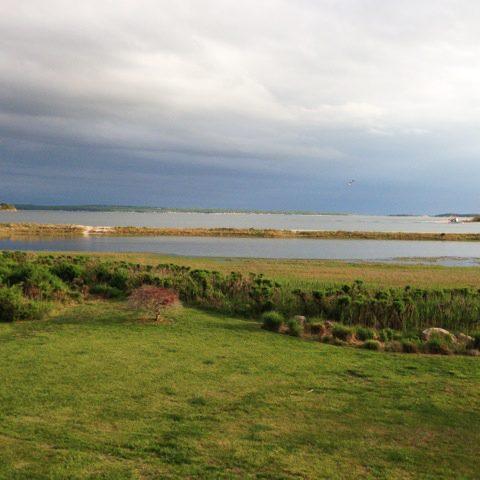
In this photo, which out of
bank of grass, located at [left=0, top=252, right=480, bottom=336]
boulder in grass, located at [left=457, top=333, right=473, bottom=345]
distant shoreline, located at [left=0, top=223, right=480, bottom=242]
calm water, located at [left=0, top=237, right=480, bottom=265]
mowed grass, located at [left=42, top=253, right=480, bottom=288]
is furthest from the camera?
distant shoreline, located at [left=0, top=223, right=480, bottom=242]

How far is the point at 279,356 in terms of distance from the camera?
1281 centimetres

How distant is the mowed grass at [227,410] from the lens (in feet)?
22.1

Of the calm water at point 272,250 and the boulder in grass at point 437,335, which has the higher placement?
the calm water at point 272,250

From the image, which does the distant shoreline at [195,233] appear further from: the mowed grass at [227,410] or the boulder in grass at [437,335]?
the mowed grass at [227,410]

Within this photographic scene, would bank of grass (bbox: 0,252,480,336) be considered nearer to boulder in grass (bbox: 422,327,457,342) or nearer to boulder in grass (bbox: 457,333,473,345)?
boulder in grass (bbox: 422,327,457,342)

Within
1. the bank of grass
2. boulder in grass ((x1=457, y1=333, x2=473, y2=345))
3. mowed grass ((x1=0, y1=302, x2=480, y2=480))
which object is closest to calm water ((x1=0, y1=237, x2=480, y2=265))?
the bank of grass

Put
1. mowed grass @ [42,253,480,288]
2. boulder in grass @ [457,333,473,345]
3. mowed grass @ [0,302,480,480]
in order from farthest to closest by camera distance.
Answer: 1. mowed grass @ [42,253,480,288]
2. boulder in grass @ [457,333,473,345]
3. mowed grass @ [0,302,480,480]

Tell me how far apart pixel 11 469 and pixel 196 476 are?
7.20 ft

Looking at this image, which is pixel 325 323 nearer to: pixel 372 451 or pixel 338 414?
pixel 338 414

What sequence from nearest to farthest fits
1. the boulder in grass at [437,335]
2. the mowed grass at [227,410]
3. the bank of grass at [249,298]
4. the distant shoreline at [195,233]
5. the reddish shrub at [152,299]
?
the mowed grass at [227,410]
the boulder in grass at [437,335]
the reddish shrub at [152,299]
the bank of grass at [249,298]
the distant shoreline at [195,233]

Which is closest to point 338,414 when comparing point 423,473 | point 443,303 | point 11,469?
point 423,473

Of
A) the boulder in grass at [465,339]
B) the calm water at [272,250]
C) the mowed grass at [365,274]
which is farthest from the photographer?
the calm water at [272,250]

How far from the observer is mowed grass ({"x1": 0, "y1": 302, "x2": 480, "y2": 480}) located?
22.1ft

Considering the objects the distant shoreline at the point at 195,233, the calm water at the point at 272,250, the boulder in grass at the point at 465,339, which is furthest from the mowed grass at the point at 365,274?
the distant shoreline at the point at 195,233
